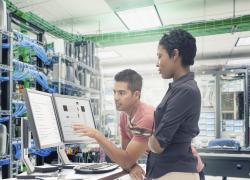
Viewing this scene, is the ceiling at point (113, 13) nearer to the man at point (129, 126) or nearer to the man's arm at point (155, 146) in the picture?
the man at point (129, 126)

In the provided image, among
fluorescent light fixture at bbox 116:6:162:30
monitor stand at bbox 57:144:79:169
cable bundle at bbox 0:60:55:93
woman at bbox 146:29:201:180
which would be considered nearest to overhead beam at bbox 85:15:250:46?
fluorescent light fixture at bbox 116:6:162:30

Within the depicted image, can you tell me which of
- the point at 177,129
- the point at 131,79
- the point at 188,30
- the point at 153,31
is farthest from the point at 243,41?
the point at 177,129

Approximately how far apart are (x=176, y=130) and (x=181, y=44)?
39 cm

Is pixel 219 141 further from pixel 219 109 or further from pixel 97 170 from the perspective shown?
pixel 97 170

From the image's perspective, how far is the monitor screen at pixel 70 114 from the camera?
5.10ft

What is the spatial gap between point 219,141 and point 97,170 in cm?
358

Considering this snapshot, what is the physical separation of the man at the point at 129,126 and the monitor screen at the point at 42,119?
17 cm

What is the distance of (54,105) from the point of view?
154 cm

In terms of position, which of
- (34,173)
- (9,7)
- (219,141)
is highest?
(9,7)

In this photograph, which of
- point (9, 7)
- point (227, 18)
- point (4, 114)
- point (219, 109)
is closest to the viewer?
point (4, 114)

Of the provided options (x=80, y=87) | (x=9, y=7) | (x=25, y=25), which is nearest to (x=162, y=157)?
(x=25, y=25)

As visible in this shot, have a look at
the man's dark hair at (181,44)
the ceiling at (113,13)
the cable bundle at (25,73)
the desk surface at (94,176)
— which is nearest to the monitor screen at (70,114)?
the desk surface at (94,176)

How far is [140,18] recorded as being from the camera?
15.6 feet

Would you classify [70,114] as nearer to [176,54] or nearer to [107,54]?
[176,54]
